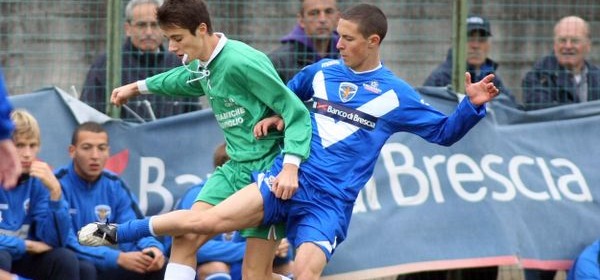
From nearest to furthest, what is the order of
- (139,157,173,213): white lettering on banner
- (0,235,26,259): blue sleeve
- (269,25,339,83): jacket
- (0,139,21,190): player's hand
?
(0,139,21,190): player's hand → (0,235,26,259): blue sleeve → (139,157,173,213): white lettering on banner → (269,25,339,83): jacket

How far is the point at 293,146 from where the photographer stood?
7.60 meters

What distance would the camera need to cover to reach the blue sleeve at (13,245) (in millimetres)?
8953

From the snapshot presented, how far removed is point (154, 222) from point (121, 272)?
6.40 feet

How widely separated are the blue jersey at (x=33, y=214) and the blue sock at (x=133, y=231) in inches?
58.6

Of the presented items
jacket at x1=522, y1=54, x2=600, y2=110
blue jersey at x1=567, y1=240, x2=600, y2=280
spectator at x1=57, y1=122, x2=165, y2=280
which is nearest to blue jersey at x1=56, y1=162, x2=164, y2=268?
spectator at x1=57, y1=122, x2=165, y2=280

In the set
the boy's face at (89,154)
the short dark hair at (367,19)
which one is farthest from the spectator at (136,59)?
the short dark hair at (367,19)

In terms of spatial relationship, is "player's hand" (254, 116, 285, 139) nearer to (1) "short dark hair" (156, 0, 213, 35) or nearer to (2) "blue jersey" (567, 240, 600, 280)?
(1) "short dark hair" (156, 0, 213, 35)

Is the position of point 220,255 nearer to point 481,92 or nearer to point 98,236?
point 98,236

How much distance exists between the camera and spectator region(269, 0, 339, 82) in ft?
33.8

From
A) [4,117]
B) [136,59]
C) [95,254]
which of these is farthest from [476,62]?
[4,117]

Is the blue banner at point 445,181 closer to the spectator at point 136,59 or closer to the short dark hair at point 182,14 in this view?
the spectator at point 136,59

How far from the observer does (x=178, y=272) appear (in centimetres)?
770

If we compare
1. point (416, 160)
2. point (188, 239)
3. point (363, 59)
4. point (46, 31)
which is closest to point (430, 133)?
point (363, 59)

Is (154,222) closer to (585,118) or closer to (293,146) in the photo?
(293,146)
